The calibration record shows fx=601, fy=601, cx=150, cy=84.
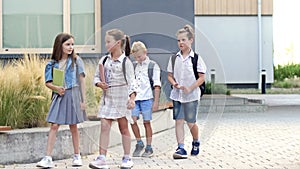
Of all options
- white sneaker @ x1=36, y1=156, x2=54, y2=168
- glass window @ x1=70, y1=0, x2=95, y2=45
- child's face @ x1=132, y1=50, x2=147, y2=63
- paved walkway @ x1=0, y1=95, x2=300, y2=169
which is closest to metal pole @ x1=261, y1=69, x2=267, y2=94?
paved walkway @ x1=0, y1=95, x2=300, y2=169

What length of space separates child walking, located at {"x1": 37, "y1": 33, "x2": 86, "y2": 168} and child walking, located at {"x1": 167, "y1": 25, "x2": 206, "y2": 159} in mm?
1301

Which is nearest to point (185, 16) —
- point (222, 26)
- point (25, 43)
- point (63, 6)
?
point (63, 6)

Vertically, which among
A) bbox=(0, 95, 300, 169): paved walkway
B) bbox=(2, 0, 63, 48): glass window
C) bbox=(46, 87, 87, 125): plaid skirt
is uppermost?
bbox=(2, 0, 63, 48): glass window

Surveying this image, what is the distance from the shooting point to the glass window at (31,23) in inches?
503

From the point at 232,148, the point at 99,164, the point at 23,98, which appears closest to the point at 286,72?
the point at 232,148

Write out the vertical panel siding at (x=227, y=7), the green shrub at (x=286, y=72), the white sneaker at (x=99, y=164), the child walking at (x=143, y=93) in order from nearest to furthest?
the white sneaker at (x=99, y=164), the child walking at (x=143, y=93), the vertical panel siding at (x=227, y=7), the green shrub at (x=286, y=72)

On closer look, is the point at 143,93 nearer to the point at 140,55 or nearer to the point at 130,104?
the point at 140,55

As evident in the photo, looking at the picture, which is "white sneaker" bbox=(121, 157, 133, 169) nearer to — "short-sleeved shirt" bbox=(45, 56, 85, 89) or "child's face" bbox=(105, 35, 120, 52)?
"short-sleeved shirt" bbox=(45, 56, 85, 89)

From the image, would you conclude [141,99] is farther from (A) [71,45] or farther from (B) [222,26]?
(B) [222,26]

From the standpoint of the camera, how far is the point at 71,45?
720 centimetres

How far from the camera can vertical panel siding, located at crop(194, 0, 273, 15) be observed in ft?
96.6

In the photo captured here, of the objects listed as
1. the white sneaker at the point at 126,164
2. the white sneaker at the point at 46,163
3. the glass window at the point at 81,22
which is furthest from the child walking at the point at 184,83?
the glass window at the point at 81,22

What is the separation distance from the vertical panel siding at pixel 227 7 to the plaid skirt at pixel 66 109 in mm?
22800

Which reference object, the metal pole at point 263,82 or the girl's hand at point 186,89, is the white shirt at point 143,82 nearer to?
the girl's hand at point 186,89
